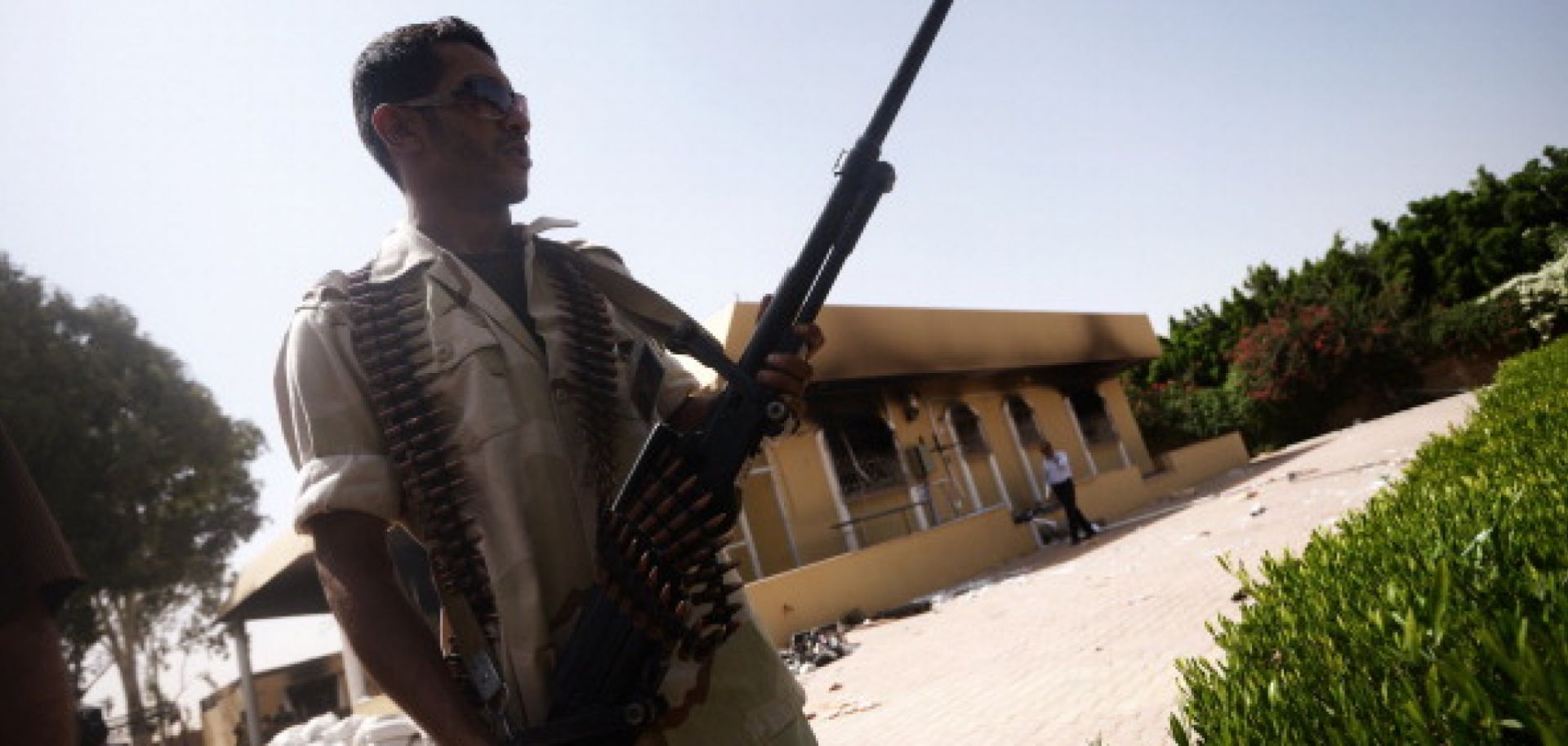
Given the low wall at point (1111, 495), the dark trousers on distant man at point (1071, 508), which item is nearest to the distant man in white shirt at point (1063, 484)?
the dark trousers on distant man at point (1071, 508)

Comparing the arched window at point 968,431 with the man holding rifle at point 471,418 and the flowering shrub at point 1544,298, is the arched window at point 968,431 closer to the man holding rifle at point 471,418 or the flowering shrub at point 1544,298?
the man holding rifle at point 471,418

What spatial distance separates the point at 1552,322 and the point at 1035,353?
22805 mm

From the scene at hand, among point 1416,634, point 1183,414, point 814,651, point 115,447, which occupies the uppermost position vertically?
point 115,447

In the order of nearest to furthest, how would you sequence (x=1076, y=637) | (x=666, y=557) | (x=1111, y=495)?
1. (x=666, y=557)
2. (x=1076, y=637)
3. (x=1111, y=495)

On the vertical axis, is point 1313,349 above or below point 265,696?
above

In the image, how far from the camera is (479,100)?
210 centimetres

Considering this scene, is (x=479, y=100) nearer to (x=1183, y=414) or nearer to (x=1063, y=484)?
(x=1063, y=484)

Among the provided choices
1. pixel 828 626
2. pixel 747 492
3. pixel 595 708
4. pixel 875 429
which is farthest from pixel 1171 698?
pixel 875 429

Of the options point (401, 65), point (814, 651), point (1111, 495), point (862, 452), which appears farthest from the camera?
point (1111, 495)

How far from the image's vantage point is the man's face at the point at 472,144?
6.84 ft

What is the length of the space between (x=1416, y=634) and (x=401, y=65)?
255 centimetres

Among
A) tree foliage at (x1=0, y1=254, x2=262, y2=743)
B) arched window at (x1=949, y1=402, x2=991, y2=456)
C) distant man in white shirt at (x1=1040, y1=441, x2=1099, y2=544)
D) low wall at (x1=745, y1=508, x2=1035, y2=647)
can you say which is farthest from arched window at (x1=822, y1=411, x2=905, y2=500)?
tree foliage at (x1=0, y1=254, x2=262, y2=743)

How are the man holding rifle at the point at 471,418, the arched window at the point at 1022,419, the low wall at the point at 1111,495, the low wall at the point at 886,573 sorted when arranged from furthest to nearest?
the arched window at the point at 1022,419 → the low wall at the point at 1111,495 → the low wall at the point at 886,573 → the man holding rifle at the point at 471,418

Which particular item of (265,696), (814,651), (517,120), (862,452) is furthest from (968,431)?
(265,696)
